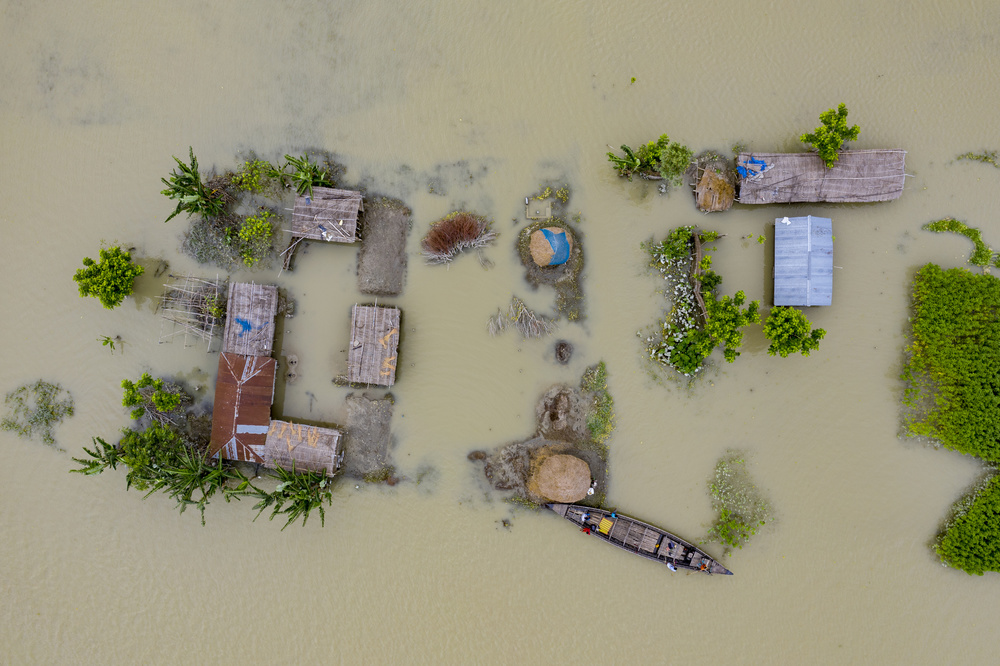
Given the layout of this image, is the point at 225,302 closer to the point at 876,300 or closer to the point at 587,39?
the point at 587,39

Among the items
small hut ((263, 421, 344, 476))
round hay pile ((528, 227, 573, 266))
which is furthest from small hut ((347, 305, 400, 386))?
round hay pile ((528, 227, 573, 266))

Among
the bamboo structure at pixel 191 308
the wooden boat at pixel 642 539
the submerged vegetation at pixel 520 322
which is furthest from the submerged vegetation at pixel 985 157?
the bamboo structure at pixel 191 308

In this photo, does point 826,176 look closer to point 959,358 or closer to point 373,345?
point 959,358

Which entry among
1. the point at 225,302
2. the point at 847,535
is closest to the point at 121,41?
the point at 225,302

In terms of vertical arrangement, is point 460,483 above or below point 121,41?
below

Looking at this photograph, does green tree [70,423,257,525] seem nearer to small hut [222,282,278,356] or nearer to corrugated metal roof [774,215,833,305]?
small hut [222,282,278,356]

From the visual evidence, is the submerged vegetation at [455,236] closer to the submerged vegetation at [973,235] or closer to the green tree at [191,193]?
the green tree at [191,193]
